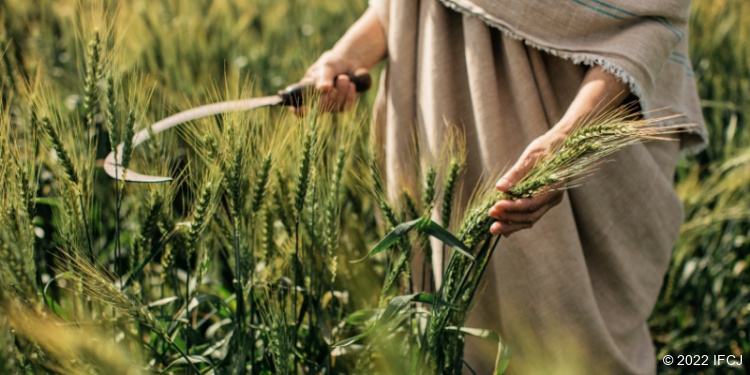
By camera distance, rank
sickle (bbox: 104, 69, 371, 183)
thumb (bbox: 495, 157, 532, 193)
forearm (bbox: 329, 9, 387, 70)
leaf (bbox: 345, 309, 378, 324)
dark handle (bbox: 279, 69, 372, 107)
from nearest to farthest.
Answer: thumb (bbox: 495, 157, 532, 193), sickle (bbox: 104, 69, 371, 183), leaf (bbox: 345, 309, 378, 324), dark handle (bbox: 279, 69, 372, 107), forearm (bbox: 329, 9, 387, 70)

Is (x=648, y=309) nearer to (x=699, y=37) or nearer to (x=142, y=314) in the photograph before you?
(x=142, y=314)

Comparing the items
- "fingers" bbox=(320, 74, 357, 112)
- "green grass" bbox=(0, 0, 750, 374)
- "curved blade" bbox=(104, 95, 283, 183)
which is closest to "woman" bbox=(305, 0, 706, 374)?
"fingers" bbox=(320, 74, 357, 112)

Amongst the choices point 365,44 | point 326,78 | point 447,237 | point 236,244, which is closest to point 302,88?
point 326,78

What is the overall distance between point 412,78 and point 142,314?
748 millimetres

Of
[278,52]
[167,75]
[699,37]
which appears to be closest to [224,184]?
[167,75]

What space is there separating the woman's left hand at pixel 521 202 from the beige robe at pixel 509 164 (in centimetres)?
20

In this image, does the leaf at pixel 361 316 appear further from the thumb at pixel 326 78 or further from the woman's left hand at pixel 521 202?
the thumb at pixel 326 78

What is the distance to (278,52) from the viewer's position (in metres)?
2.91

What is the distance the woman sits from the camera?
126 centimetres

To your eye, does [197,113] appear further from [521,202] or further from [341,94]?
[521,202]

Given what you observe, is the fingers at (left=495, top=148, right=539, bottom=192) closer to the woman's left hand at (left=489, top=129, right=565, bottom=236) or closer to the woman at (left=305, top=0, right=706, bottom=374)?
the woman's left hand at (left=489, top=129, right=565, bottom=236)

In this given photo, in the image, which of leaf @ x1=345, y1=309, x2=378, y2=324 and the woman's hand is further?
the woman's hand

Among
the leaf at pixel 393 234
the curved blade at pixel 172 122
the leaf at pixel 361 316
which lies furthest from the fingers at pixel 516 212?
the curved blade at pixel 172 122

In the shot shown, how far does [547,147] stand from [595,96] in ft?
0.61
